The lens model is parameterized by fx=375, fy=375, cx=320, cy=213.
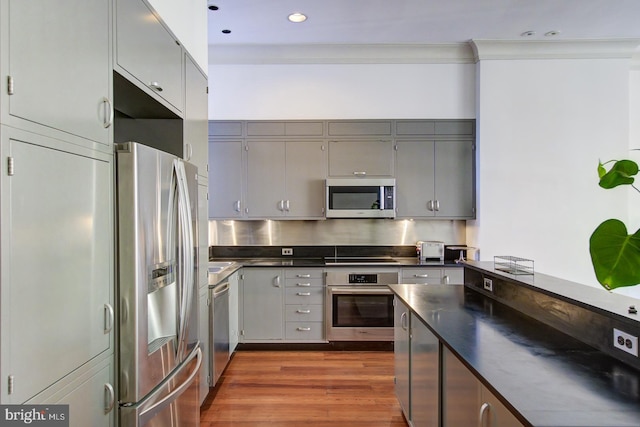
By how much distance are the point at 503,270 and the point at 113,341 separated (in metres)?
2.18

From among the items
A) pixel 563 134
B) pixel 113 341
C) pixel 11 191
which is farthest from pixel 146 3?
pixel 563 134

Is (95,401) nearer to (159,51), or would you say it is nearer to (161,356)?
(161,356)

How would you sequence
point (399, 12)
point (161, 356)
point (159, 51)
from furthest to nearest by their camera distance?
point (399, 12), point (159, 51), point (161, 356)

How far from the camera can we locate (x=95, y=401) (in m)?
1.32

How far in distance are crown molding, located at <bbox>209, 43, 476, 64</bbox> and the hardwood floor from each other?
322cm

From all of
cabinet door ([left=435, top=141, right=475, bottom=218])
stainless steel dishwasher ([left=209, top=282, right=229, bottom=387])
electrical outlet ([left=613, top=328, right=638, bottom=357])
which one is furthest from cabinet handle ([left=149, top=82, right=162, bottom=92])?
cabinet door ([left=435, top=141, right=475, bottom=218])

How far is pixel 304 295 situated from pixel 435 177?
1964 millimetres

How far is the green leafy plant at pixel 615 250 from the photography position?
3.89 feet

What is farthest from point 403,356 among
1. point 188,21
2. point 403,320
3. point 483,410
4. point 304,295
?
point 188,21

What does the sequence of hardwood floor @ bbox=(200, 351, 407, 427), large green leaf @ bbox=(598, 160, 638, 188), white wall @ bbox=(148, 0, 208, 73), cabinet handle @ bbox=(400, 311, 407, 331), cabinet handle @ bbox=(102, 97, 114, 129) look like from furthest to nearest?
A: hardwood floor @ bbox=(200, 351, 407, 427) < cabinet handle @ bbox=(400, 311, 407, 331) < white wall @ bbox=(148, 0, 208, 73) < cabinet handle @ bbox=(102, 97, 114, 129) < large green leaf @ bbox=(598, 160, 638, 188)

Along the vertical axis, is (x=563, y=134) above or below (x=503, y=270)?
above

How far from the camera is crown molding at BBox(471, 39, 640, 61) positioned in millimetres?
4066

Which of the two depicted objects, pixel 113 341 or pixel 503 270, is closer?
pixel 113 341

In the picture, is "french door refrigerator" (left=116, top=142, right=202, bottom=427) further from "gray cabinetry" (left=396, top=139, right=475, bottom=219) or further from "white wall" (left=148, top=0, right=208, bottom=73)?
"gray cabinetry" (left=396, top=139, right=475, bottom=219)
